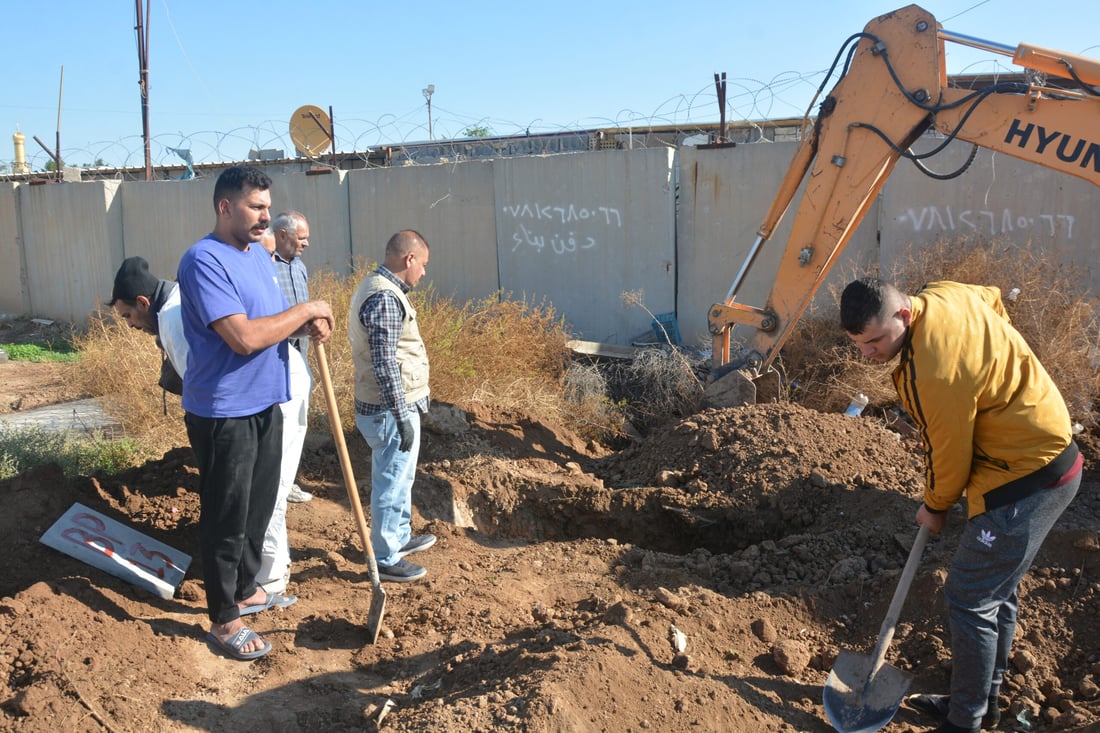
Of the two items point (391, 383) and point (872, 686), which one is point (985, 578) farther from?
point (391, 383)

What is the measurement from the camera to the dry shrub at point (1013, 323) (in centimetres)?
711

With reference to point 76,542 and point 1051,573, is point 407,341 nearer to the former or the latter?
point 76,542

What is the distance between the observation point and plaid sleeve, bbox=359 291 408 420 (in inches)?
175

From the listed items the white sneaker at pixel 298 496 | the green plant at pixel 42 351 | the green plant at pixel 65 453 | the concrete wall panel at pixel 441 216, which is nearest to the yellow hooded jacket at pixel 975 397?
the white sneaker at pixel 298 496

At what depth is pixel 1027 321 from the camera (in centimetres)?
→ 733

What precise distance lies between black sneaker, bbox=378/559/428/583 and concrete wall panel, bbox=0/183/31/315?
1518 cm

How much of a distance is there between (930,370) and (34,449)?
5.96 m

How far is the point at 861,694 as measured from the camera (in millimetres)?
3520

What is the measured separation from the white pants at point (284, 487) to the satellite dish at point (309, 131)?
10733mm

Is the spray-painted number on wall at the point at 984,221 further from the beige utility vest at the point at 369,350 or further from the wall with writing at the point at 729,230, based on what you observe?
the beige utility vest at the point at 369,350

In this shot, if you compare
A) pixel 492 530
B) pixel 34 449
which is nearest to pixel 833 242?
pixel 492 530

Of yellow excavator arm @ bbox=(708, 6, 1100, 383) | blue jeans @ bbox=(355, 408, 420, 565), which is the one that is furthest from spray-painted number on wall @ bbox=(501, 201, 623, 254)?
blue jeans @ bbox=(355, 408, 420, 565)

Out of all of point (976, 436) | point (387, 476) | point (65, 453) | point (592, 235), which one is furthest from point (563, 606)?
point (592, 235)

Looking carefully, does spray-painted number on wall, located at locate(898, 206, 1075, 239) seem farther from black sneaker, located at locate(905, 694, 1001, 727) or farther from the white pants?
the white pants
